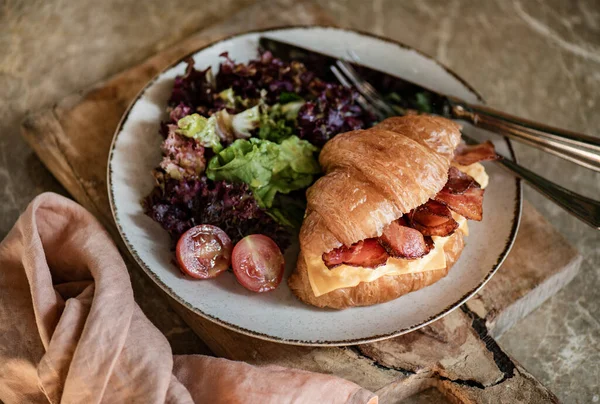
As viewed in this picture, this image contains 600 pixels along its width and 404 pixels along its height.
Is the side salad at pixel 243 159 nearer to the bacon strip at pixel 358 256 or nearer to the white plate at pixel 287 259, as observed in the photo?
the white plate at pixel 287 259

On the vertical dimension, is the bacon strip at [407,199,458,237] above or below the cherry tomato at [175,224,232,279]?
below

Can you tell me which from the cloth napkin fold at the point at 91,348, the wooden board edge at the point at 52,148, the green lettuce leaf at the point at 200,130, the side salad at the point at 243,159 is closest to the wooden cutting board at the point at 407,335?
the wooden board edge at the point at 52,148

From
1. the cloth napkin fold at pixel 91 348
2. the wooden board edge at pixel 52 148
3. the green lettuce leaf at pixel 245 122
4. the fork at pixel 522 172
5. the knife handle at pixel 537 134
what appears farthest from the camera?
the wooden board edge at pixel 52 148

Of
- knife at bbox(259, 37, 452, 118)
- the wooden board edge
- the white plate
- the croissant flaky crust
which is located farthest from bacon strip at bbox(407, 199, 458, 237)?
the wooden board edge

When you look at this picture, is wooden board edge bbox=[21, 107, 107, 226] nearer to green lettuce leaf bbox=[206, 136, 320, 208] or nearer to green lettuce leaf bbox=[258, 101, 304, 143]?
green lettuce leaf bbox=[206, 136, 320, 208]

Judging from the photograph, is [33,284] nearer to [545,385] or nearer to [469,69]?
[545,385]

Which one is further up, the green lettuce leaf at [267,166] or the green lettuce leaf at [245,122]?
the green lettuce leaf at [245,122]

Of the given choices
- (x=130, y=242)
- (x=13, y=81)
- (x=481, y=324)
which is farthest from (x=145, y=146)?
(x=481, y=324)

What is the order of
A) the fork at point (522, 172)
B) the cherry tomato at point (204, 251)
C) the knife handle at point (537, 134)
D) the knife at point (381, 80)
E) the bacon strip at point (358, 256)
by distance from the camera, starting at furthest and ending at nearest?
the knife at point (381, 80) → the knife handle at point (537, 134) → the fork at point (522, 172) → the cherry tomato at point (204, 251) → the bacon strip at point (358, 256)
